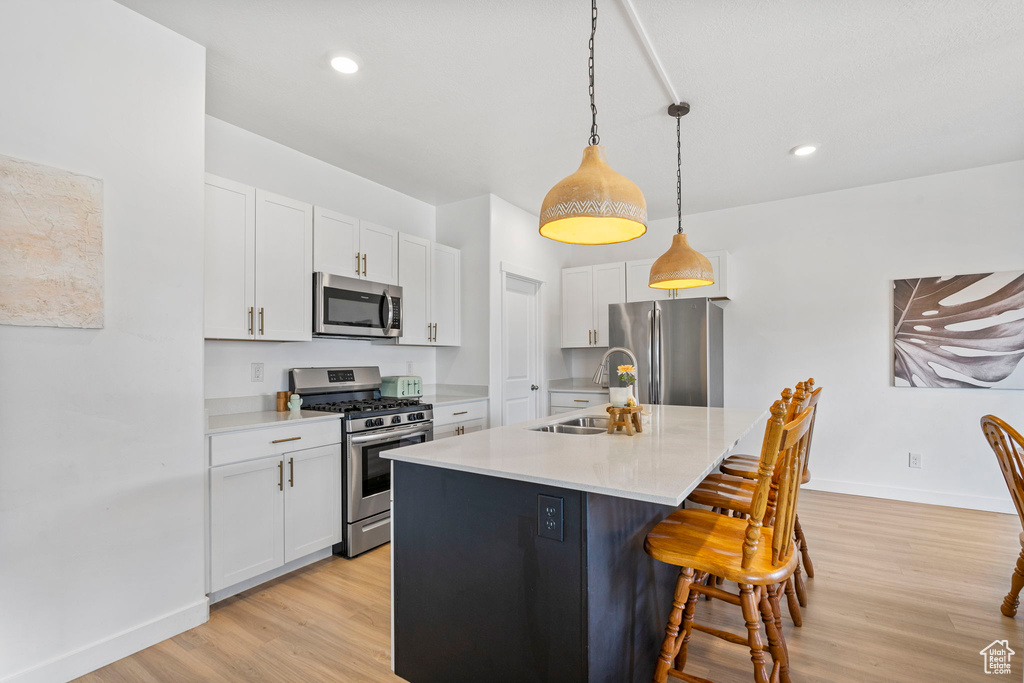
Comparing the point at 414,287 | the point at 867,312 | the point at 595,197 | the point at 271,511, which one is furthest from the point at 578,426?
the point at 867,312

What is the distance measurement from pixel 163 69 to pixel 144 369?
1.33 m

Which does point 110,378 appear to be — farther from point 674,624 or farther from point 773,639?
point 773,639

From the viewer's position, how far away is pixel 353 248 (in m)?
3.50

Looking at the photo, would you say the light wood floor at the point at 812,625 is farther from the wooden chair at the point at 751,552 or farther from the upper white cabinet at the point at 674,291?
the upper white cabinet at the point at 674,291

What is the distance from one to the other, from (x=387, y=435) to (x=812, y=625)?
97.7 inches

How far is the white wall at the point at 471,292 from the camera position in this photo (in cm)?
436

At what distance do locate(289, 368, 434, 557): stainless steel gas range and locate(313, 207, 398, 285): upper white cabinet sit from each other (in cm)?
74

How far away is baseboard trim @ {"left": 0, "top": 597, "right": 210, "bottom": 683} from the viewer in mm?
1810

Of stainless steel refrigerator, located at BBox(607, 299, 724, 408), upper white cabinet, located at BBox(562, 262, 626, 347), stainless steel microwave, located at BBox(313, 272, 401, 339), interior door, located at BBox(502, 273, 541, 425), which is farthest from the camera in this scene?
upper white cabinet, located at BBox(562, 262, 626, 347)

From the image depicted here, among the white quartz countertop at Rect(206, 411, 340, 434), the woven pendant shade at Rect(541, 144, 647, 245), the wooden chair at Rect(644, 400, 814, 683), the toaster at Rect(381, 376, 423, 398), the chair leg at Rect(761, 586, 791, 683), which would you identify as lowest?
the chair leg at Rect(761, 586, 791, 683)

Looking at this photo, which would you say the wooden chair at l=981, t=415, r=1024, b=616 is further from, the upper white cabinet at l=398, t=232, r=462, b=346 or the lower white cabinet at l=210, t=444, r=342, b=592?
the upper white cabinet at l=398, t=232, r=462, b=346

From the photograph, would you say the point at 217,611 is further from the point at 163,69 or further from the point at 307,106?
the point at 307,106

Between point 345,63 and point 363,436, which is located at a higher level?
point 345,63

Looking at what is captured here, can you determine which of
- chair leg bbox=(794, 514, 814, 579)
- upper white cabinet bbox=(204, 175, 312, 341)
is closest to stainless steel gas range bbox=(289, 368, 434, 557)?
upper white cabinet bbox=(204, 175, 312, 341)
